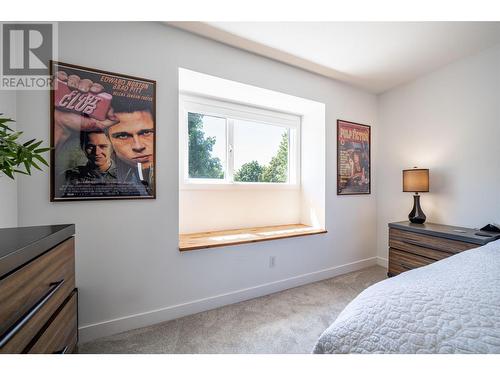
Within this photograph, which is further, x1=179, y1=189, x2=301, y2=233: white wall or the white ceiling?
x1=179, y1=189, x2=301, y2=233: white wall

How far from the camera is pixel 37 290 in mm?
823

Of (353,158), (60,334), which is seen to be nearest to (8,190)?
(60,334)

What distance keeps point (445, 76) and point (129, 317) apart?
396 centimetres

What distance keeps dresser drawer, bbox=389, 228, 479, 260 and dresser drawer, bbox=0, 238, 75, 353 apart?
2950mm

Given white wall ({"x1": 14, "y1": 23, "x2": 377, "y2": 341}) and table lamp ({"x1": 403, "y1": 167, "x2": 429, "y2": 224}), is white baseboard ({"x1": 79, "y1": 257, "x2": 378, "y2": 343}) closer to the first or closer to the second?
white wall ({"x1": 14, "y1": 23, "x2": 377, "y2": 341})

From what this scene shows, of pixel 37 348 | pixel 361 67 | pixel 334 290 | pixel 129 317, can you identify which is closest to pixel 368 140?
pixel 361 67

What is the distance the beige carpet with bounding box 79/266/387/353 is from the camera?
156cm

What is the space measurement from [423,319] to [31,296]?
131 centimetres

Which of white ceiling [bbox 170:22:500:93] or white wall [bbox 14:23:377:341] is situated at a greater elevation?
white ceiling [bbox 170:22:500:93]

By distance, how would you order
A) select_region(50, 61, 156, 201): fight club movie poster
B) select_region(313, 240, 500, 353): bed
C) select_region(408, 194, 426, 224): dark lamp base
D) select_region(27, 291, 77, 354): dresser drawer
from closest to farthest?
select_region(313, 240, 500, 353): bed < select_region(27, 291, 77, 354): dresser drawer < select_region(50, 61, 156, 201): fight club movie poster < select_region(408, 194, 426, 224): dark lamp base

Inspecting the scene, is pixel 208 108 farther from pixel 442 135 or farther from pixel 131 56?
pixel 442 135

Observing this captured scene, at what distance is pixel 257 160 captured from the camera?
295 cm
